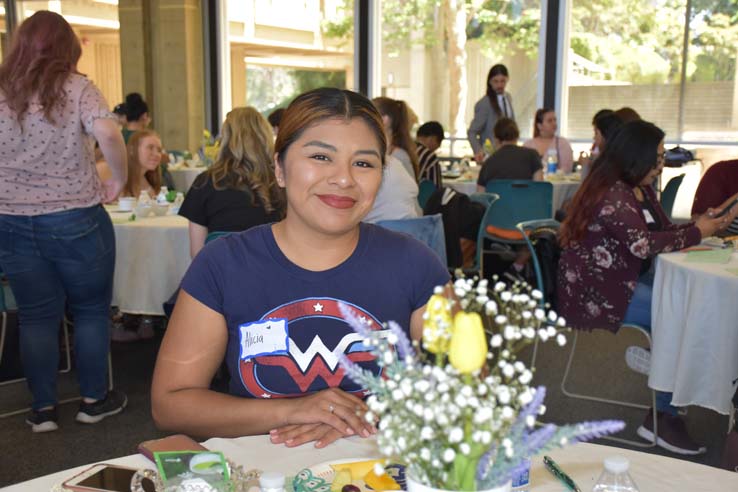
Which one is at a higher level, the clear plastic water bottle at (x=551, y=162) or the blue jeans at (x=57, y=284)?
the clear plastic water bottle at (x=551, y=162)

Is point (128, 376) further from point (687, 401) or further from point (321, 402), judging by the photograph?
point (321, 402)

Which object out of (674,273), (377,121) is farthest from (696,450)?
(377,121)

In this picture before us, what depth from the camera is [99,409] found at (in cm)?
365

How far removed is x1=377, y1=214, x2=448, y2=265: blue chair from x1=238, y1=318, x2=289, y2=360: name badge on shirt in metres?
2.21

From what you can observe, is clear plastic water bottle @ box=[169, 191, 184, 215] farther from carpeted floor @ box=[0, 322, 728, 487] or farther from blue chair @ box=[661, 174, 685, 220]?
blue chair @ box=[661, 174, 685, 220]

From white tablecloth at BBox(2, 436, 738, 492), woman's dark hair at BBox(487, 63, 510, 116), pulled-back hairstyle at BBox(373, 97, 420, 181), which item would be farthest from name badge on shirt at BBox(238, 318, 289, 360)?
woman's dark hair at BBox(487, 63, 510, 116)

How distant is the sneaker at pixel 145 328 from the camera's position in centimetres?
492

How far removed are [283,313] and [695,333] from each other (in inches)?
80.9

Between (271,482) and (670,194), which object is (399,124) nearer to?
(670,194)

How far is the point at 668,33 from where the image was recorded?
892 centimetres

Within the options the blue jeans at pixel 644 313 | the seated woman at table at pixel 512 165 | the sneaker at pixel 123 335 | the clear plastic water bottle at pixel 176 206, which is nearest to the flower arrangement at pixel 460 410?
the blue jeans at pixel 644 313

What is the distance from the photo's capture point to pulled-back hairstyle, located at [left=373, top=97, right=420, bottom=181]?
509 cm

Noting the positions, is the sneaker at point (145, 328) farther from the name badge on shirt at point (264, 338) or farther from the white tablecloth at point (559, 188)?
the name badge on shirt at point (264, 338)

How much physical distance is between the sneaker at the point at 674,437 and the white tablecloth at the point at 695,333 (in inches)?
11.0
